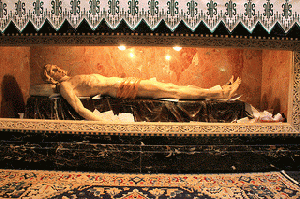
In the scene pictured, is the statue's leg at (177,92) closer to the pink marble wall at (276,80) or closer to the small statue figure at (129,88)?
the small statue figure at (129,88)

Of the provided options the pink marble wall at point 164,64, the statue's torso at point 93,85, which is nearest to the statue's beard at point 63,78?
the statue's torso at point 93,85

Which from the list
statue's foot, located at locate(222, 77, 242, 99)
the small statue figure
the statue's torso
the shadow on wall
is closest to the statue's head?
the small statue figure

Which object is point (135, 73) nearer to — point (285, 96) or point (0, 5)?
point (0, 5)

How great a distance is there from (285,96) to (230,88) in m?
0.71

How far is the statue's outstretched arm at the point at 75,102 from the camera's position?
3086mm

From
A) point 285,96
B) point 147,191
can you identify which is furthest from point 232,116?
point 147,191

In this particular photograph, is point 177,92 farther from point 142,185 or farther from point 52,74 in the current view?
point 52,74

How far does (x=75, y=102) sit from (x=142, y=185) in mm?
1394

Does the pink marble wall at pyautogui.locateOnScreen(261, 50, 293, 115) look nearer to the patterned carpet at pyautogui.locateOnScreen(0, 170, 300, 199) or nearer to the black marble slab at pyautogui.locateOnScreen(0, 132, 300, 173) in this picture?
the black marble slab at pyautogui.locateOnScreen(0, 132, 300, 173)

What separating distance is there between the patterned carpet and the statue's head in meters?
1.28

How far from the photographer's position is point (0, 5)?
2.64 metres

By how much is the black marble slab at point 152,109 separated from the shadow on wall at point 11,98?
0.35 metres

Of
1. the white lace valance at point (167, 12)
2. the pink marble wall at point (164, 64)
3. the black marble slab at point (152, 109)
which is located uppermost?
the white lace valance at point (167, 12)

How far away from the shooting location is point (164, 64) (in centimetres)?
369
